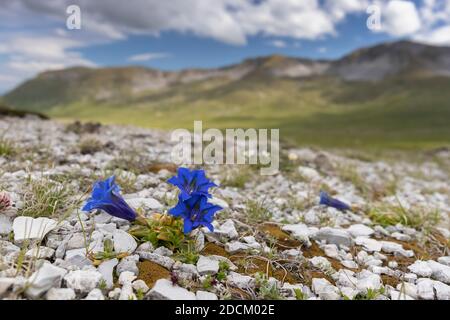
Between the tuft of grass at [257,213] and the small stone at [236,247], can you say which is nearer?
the small stone at [236,247]

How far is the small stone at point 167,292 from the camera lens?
3279mm

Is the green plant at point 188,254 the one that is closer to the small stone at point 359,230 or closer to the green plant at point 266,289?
the green plant at point 266,289

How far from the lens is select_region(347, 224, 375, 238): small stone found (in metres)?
5.65

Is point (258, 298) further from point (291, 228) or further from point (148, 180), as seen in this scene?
point (148, 180)

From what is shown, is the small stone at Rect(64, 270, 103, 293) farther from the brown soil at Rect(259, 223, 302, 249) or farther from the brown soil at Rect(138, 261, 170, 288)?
the brown soil at Rect(259, 223, 302, 249)

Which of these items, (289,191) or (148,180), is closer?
(148,180)

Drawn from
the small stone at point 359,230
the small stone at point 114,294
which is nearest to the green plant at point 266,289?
the small stone at point 114,294

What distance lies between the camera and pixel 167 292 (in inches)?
131

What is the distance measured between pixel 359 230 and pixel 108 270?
3.47 metres

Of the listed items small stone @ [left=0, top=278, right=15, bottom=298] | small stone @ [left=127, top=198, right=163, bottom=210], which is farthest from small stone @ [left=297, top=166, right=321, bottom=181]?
small stone @ [left=0, top=278, right=15, bottom=298]

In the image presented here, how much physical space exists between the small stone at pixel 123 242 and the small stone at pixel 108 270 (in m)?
0.20

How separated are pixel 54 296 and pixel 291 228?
297cm

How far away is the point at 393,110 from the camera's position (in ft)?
597
